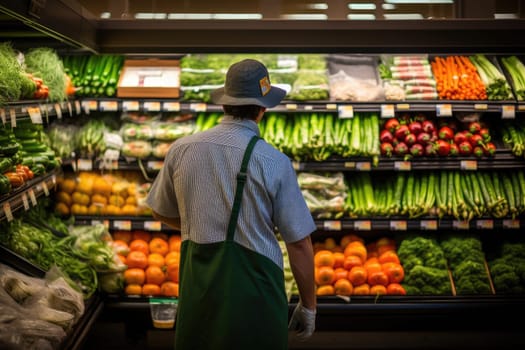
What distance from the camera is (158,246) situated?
17.2 feet

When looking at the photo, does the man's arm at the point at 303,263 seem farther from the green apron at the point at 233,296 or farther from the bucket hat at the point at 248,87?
the bucket hat at the point at 248,87

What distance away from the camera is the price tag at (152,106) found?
5048 mm

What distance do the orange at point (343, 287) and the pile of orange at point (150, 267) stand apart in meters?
1.29

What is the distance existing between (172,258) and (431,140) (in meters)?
2.35

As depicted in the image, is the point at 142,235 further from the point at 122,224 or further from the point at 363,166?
the point at 363,166

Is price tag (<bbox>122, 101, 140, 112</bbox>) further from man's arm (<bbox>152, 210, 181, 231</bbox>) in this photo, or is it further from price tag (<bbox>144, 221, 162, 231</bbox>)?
man's arm (<bbox>152, 210, 181, 231</bbox>)

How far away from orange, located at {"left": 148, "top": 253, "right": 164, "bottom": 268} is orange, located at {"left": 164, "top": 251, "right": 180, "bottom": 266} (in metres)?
0.04

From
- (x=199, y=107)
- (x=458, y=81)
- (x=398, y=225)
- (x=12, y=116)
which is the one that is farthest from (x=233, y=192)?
(x=458, y=81)

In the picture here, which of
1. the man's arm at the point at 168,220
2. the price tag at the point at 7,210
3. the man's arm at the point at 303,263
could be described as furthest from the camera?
the price tag at the point at 7,210

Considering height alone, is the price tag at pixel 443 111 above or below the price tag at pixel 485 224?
above

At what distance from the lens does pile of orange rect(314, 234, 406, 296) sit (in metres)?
4.97

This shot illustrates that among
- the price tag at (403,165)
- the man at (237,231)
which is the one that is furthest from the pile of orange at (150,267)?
the man at (237,231)

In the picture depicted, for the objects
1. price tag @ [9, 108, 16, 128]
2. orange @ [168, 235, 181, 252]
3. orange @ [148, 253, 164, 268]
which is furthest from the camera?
orange @ [168, 235, 181, 252]

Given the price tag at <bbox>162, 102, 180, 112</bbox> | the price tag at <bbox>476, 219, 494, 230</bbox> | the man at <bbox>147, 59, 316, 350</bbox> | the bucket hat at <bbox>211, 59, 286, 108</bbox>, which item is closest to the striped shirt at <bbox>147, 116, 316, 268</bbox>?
the man at <bbox>147, 59, 316, 350</bbox>
